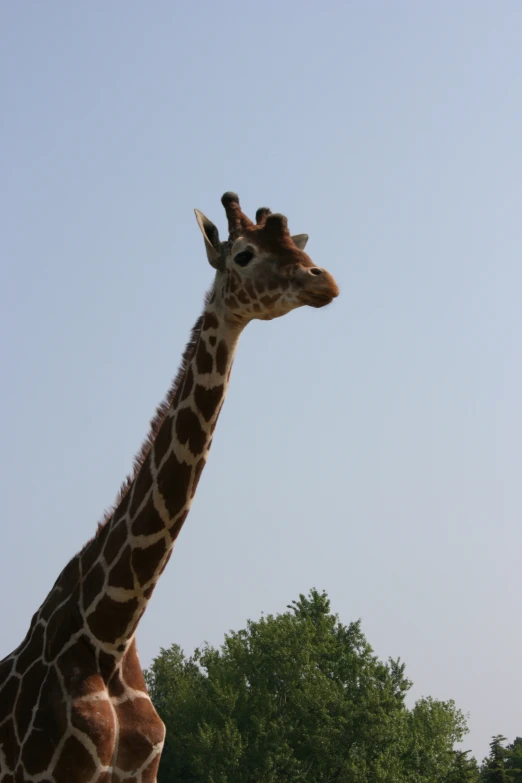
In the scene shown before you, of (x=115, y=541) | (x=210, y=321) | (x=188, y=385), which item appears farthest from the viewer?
(x=210, y=321)

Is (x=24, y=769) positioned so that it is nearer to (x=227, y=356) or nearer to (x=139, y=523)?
(x=139, y=523)

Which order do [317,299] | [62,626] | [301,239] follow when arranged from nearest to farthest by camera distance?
[317,299]
[62,626]
[301,239]

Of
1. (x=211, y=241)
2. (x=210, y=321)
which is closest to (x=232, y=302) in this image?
(x=210, y=321)

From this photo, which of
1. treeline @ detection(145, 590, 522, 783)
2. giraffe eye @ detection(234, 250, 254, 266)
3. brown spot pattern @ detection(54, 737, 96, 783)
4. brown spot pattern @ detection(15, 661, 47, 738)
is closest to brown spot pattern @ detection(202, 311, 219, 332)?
giraffe eye @ detection(234, 250, 254, 266)

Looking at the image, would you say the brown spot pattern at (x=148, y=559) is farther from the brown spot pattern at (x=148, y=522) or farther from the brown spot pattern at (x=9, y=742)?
the brown spot pattern at (x=9, y=742)

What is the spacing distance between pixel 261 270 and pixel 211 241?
2.58 ft

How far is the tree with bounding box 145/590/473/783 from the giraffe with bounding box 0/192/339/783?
43.7 meters

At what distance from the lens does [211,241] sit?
9375mm

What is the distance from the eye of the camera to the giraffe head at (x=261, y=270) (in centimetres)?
852

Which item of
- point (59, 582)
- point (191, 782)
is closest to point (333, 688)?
point (191, 782)

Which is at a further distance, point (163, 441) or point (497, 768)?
point (497, 768)

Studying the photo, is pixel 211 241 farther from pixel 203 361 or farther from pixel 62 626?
pixel 62 626

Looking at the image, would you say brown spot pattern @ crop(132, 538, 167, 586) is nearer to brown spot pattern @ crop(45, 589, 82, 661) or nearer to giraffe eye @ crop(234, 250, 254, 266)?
brown spot pattern @ crop(45, 589, 82, 661)

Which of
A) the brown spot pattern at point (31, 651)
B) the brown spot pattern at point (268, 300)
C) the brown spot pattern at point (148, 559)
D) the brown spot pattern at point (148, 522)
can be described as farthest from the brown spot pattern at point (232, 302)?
the brown spot pattern at point (31, 651)
